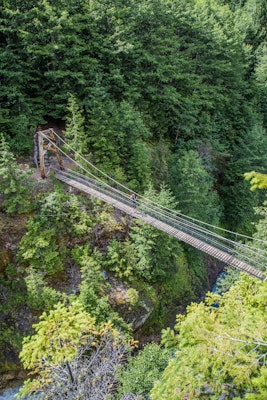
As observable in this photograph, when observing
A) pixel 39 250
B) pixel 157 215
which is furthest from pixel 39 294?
pixel 157 215

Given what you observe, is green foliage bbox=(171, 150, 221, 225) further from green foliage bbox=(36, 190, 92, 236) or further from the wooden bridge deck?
green foliage bbox=(36, 190, 92, 236)

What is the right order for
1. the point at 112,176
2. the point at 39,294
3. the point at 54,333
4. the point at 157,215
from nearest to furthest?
1. the point at 54,333
2. the point at 39,294
3. the point at 157,215
4. the point at 112,176

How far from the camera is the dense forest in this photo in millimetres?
12563

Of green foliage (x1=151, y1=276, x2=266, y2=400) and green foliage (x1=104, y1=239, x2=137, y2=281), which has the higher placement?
green foliage (x1=151, y1=276, x2=266, y2=400)

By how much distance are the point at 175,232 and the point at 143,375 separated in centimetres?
559

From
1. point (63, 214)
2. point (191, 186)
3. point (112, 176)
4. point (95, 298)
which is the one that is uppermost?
point (112, 176)

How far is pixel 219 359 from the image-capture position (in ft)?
11.5

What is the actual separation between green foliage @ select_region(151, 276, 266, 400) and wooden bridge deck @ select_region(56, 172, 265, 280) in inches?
305

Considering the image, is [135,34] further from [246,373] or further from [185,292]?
[246,373]

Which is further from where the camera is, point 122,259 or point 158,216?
point 122,259

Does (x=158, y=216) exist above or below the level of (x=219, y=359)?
below

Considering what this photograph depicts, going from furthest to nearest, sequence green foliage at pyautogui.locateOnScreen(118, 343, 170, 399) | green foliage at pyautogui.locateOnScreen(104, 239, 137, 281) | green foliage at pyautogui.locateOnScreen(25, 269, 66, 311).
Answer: green foliage at pyautogui.locateOnScreen(104, 239, 137, 281), green foliage at pyautogui.locateOnScreen(25, 269, 66, 311), green foliage at pyautogui.locateOnScreen(118, 343, 170, 399)

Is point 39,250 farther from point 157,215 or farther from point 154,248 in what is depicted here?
point 157,215

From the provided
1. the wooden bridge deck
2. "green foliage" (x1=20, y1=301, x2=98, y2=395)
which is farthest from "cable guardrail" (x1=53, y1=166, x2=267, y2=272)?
"green foliage" (x1=20, y1=301, x2=98, y2=395)
